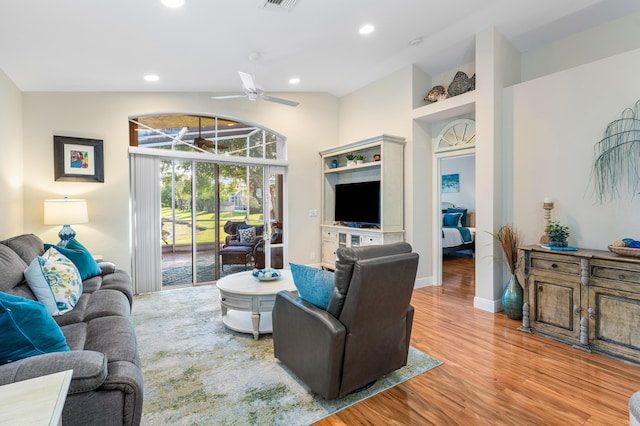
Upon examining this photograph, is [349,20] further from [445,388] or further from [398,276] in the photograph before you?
[445,388]

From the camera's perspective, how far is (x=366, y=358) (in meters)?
2.10

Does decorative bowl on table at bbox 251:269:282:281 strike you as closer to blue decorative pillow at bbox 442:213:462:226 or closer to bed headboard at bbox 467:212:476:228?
blue decorative pillow at bbox 442:213:462:226

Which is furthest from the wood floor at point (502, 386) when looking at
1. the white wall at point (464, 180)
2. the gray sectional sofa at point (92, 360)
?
the white wall at point (464, 180)

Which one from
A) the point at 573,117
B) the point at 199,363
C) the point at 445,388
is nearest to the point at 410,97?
the point at 573,117

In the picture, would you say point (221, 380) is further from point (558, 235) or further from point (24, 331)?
point (558, 235)

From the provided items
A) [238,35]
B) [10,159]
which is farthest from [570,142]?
[10,159]

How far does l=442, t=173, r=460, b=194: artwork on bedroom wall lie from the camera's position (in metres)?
9.00

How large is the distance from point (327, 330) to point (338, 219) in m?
4.03

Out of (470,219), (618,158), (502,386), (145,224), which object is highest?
(618,158)

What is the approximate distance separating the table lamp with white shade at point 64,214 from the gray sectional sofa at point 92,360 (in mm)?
1067

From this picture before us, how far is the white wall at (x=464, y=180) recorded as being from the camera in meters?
8.65

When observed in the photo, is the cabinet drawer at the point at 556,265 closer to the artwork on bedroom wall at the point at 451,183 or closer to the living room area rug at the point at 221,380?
the living room area rug at the point at 221,380

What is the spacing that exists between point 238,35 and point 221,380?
327 cm

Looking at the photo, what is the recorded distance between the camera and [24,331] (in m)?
1.43
